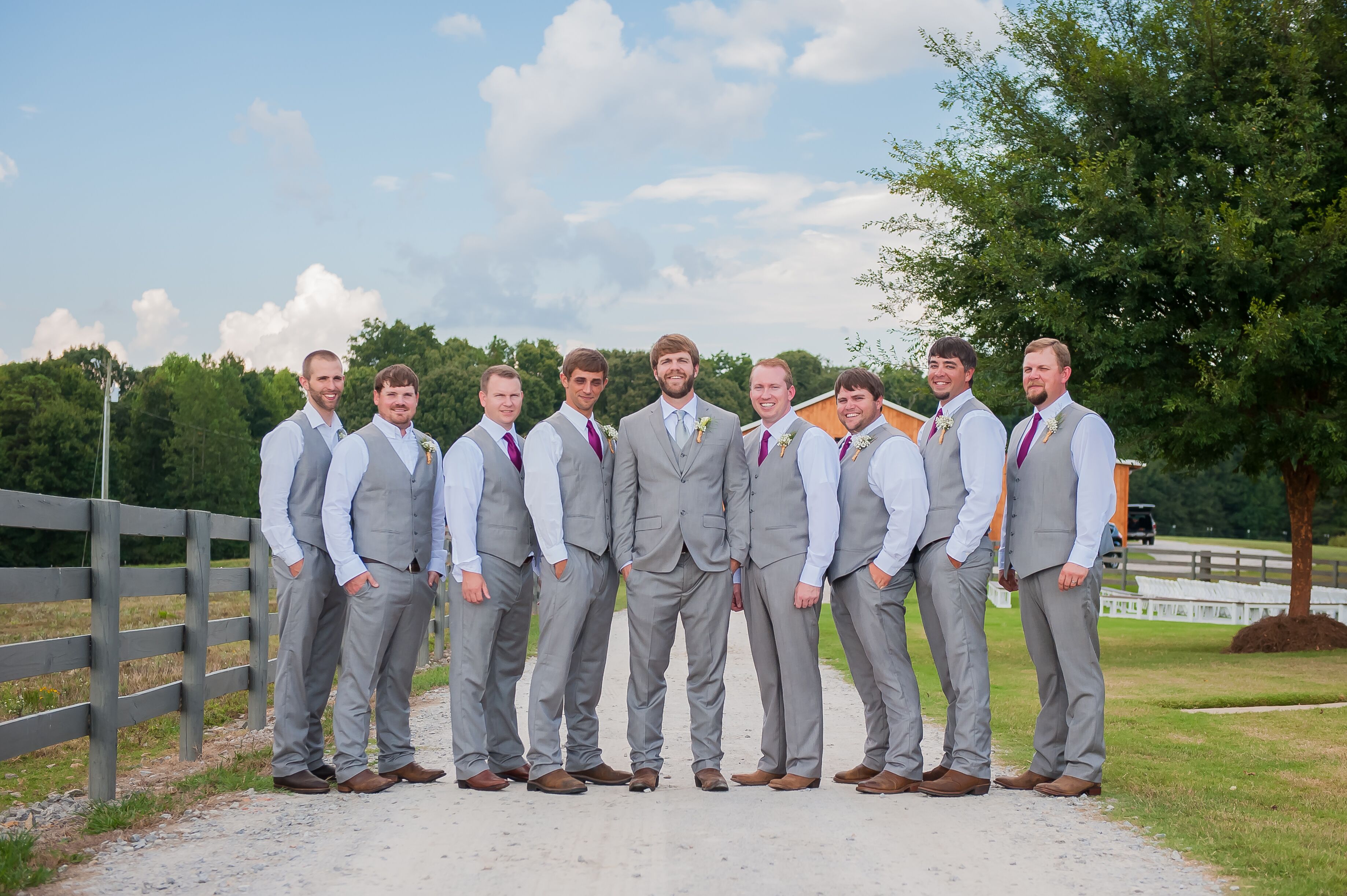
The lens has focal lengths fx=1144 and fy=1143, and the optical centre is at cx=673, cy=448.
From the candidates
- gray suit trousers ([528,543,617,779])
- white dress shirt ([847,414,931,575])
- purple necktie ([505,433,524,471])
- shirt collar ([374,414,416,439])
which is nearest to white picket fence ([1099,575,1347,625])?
white dress shirt ([847,414,931,575])

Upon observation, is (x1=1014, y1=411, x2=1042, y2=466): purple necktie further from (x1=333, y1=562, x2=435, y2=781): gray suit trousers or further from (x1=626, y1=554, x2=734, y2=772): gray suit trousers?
(x1=333, y1=562, x2=435, y2=781): gray suit trousers

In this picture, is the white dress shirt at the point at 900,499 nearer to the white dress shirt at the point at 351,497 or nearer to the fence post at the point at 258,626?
the white dress shirt at the point at 351,497

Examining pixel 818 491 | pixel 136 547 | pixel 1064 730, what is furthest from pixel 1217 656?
pixel 136 547

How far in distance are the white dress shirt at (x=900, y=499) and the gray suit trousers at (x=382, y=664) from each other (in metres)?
2.44

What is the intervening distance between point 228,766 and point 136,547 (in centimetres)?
5319

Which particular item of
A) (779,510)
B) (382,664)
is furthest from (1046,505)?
(382,664)

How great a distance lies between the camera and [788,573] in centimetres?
595

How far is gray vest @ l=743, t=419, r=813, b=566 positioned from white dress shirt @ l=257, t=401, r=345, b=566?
2.30 metres

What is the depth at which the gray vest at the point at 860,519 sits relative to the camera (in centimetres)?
607

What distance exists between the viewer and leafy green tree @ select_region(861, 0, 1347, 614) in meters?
13.1

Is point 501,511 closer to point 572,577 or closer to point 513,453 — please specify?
point 513,453

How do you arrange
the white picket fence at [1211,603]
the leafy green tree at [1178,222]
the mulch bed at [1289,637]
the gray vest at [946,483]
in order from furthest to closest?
1. the white picket fence at [1211,603]
2. the mulch bed at [1289,637]
3. the leafy green tree at [1178,222]
4. the gray vest at [946,483]

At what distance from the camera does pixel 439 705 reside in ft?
30.9

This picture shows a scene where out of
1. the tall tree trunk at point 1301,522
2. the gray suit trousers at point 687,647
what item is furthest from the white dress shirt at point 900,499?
the tall tree trunk at point 1301,522
